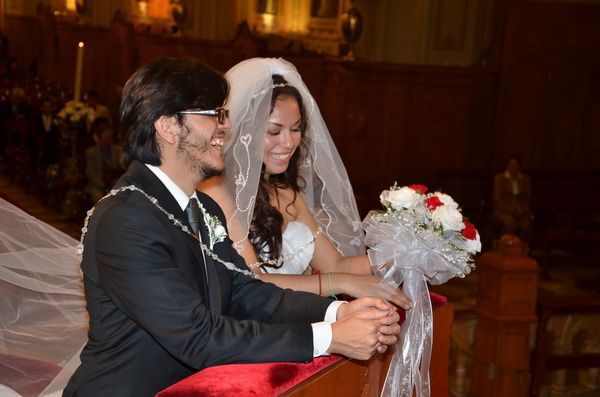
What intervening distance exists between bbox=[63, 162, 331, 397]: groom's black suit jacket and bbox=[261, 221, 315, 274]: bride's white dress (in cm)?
118

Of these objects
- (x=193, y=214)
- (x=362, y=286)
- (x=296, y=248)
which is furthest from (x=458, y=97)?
(x=193, y=214)

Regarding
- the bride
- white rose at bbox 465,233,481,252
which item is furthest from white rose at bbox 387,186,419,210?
the bride

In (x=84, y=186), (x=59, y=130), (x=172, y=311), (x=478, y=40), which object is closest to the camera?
(x=172, y=311)

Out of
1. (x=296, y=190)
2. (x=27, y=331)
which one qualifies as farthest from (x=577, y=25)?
(x=27, y=331)

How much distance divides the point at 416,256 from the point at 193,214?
70 centimetres

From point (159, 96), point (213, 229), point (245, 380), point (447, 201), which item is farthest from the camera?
point (447, 201)

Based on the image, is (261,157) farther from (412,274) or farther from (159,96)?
(159,96)

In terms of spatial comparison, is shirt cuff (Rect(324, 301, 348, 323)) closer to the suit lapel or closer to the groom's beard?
the suit lapel

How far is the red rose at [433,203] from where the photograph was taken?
2.72 metres

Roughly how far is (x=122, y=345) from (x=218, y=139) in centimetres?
59

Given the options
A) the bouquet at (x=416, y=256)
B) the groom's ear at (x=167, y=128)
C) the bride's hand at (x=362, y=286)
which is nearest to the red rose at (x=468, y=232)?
the bouquet at (x=416, y=256)

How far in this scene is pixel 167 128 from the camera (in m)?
2.24

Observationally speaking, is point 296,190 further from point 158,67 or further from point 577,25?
point 577,25

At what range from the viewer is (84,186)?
421 inches
